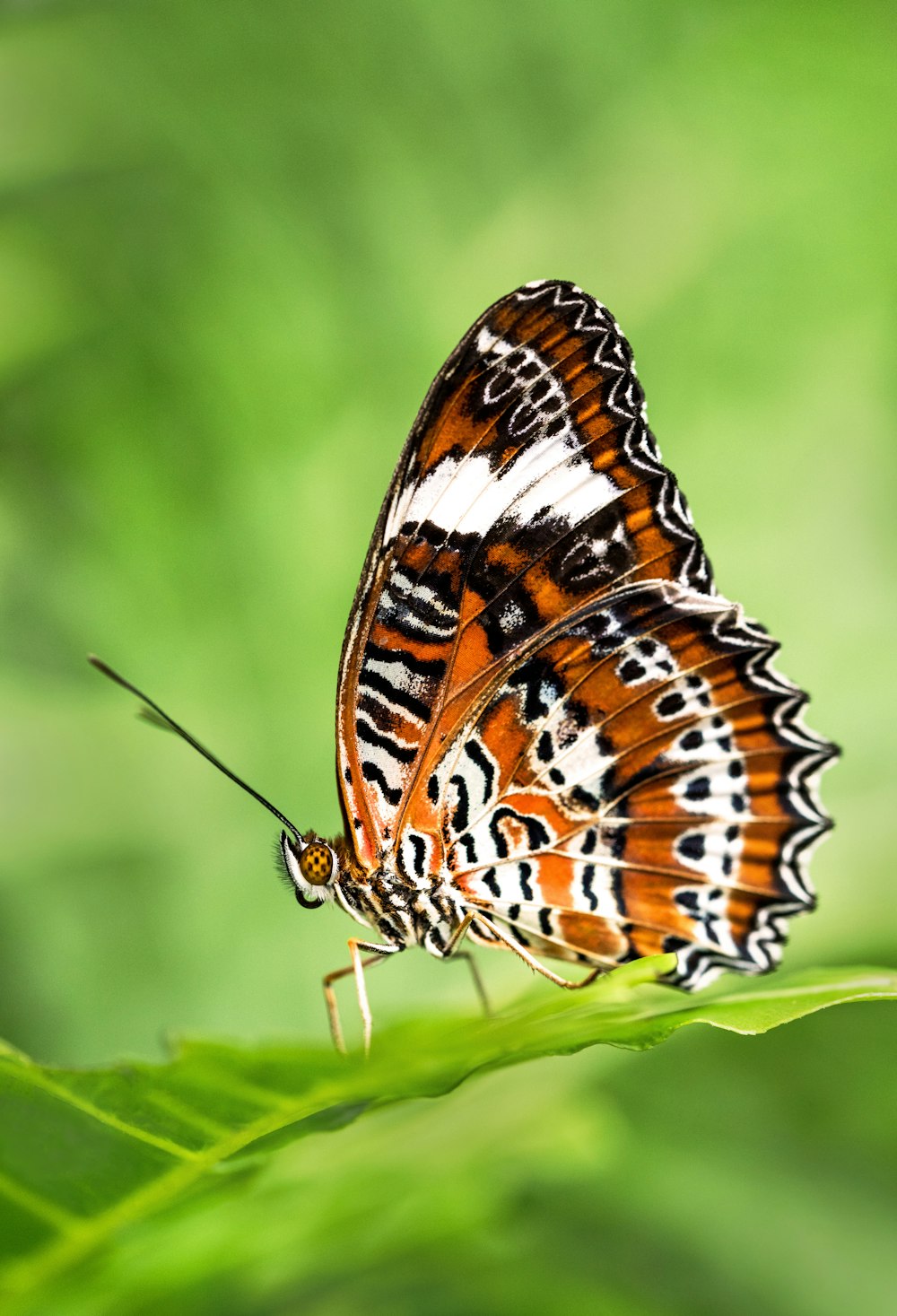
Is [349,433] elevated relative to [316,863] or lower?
elevated

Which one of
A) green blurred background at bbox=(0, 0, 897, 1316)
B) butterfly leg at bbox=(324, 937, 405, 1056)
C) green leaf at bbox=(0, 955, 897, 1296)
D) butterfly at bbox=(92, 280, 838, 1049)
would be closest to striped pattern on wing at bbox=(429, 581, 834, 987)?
butterfly at bbox=(92, 280, 838, 1049)

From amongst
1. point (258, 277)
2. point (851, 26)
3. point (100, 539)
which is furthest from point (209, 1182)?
point (851, 26)

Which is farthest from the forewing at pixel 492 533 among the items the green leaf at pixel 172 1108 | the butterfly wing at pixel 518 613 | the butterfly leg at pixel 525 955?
the green leaf at pixel 172 1108

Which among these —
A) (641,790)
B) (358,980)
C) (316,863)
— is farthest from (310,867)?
(641,790)

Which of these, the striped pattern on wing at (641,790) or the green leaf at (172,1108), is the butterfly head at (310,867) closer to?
the striped pattern on wing at (641,790)

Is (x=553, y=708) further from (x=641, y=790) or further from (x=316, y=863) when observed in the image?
(x=316, y=863)

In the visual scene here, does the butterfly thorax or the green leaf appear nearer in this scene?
the green leaf

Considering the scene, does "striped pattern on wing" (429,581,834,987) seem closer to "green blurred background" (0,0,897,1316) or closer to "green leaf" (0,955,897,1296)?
"green blurred background" (0,0,897,1316)
